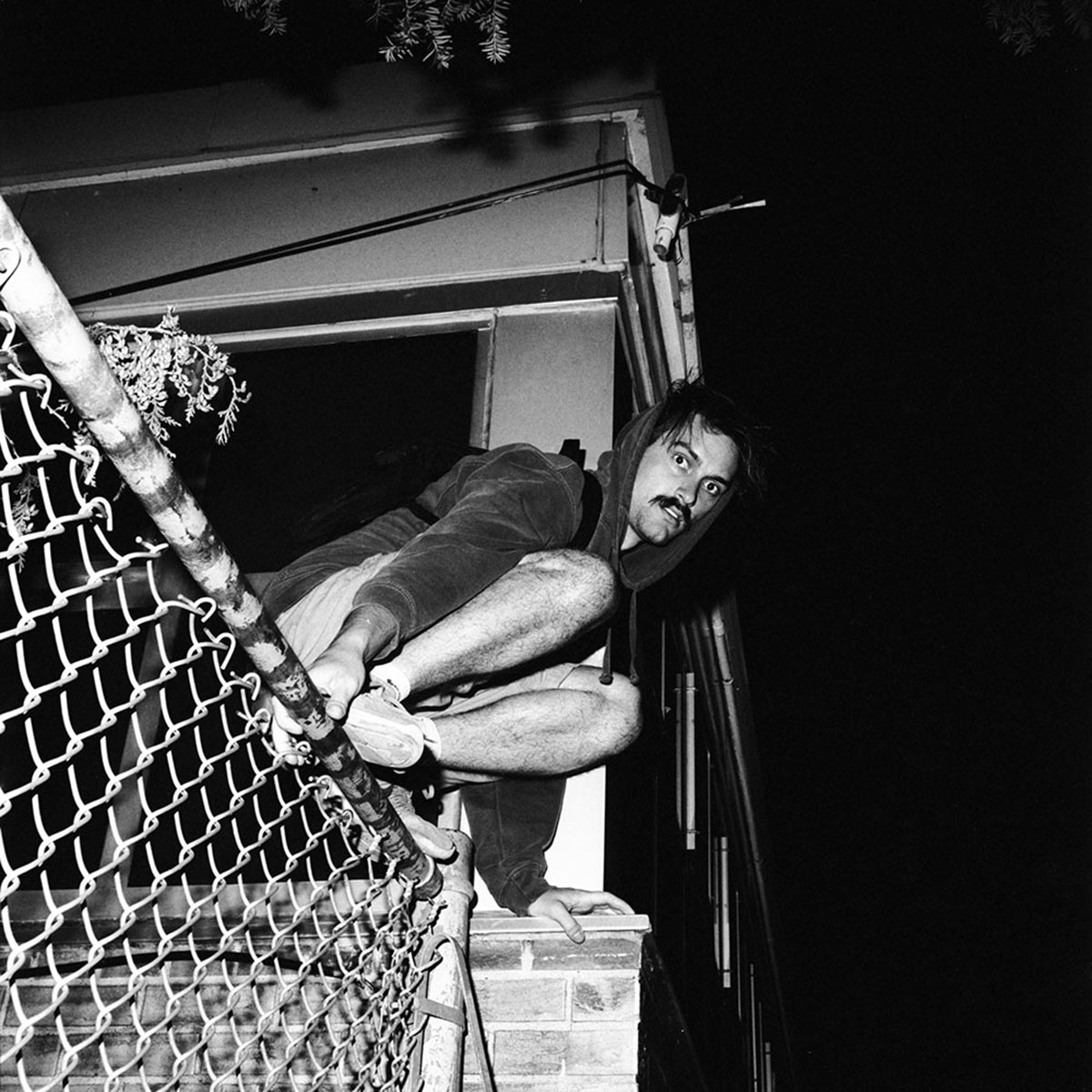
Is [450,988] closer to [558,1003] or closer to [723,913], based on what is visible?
Answer: [558,1003]

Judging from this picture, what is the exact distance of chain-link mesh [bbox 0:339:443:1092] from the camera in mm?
1428

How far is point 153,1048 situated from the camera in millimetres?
2930

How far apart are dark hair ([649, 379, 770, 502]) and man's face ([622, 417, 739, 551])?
27mm

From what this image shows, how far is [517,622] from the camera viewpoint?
8.55 feet

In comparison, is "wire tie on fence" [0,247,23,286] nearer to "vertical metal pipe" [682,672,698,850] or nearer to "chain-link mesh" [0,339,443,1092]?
"chain-link mesh" [0,339,443,1092]

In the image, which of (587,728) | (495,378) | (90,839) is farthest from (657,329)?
(90,839)

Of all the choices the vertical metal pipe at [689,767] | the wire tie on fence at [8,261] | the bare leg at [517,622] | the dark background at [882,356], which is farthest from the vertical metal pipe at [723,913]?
the wire tie on fence at [8,261]

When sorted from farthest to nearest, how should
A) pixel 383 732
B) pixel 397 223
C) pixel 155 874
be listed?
pixel 397 223
pixel 383 732
pixel 155 874

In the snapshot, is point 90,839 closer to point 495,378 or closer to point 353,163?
point 495,378

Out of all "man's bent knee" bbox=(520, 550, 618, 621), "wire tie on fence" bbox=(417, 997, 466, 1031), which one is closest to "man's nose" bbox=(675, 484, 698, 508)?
"man's bent knee" bbox=(520, 550, 618, 621)

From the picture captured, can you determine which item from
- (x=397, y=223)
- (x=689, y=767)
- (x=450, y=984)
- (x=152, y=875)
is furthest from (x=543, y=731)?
(x=689, y=767)

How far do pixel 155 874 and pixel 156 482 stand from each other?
0.82 m

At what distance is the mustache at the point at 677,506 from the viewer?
11.7ft

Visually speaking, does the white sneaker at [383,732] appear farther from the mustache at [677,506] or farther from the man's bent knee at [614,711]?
the mustache at [677,506]
